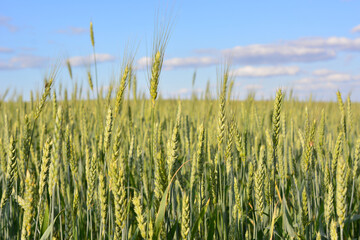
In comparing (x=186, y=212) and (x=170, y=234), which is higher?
(x=186, y=212)

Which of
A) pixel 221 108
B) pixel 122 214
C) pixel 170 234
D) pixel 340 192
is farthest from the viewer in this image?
pixel 221 108

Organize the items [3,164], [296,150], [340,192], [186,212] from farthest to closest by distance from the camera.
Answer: [296,150] → [3,164] → [340,192] → [186,212]

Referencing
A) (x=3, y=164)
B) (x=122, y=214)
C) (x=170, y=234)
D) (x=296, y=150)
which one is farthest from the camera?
(x=296, y=150)

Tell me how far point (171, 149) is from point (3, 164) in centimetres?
Answer: 102

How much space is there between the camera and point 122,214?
85cm

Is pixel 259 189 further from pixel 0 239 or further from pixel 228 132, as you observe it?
pixel 0 239

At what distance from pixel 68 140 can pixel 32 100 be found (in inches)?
103

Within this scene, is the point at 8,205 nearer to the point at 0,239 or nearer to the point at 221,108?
the point at 0,239

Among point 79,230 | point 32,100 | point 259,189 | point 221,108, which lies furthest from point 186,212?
point 32,100

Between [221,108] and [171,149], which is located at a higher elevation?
[221,108]

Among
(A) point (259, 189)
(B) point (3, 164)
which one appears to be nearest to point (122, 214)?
(A) point (259, 189)

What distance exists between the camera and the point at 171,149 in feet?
3.46

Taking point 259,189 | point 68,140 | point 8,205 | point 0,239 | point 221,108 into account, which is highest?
point 221,108

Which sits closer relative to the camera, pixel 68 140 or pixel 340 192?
pixel 340 192
